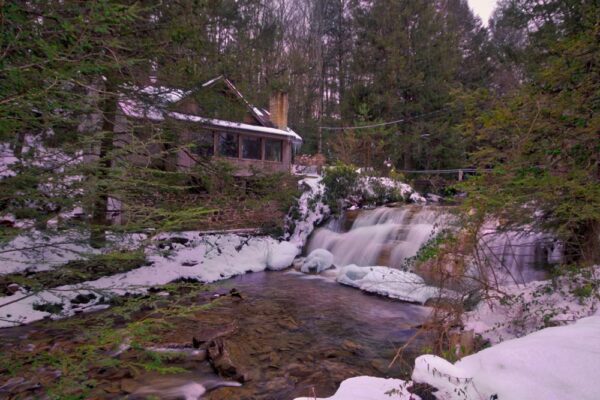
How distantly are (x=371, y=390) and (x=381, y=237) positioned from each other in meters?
8.99

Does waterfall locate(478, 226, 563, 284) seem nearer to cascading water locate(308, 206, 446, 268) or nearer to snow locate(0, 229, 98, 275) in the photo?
cascading water locate(308, 206, 446, 268)

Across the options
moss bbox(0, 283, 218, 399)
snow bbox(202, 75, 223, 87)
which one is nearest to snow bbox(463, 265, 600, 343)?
moss bbox(0, 283, 218, 399)

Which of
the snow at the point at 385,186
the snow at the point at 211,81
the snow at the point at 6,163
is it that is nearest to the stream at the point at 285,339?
the snow at the point at 6,163

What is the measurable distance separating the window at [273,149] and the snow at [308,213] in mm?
4925

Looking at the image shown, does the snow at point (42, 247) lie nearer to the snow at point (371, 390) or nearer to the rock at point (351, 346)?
the snow at point (371, 390)

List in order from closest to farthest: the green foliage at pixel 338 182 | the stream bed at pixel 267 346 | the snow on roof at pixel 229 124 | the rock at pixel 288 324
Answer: the stream bed at pixel 267 346, the rock at pixel 288 324, the snow on roof at pixel 229 124, the green foliage at pixel 338 182

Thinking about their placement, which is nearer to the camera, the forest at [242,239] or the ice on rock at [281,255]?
the forest at [242,239]

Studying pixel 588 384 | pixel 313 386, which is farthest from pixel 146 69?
pixel 588 384

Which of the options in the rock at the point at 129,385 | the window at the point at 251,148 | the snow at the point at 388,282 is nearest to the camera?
the rock at the point at 129,385

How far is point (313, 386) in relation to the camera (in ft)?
16.0

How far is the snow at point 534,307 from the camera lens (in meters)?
5.04

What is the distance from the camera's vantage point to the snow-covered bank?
809cm

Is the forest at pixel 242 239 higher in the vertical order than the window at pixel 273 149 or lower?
lower

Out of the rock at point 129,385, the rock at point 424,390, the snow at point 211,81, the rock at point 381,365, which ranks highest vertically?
the snow at point 211,81
